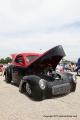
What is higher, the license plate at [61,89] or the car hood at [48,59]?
the car hood at [48,59]

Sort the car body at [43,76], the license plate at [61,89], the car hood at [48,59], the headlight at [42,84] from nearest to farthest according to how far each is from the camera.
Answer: the headlight at [42,84] < the car body at [43,76] < the license plate at [61,89] < the car hood at [48,59]

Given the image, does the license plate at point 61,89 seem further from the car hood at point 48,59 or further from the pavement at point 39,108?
the car hood at point 48,59

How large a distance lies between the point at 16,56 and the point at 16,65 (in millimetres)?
703

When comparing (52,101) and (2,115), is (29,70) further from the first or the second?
(2,115)

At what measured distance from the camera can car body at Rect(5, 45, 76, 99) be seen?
7.35 m

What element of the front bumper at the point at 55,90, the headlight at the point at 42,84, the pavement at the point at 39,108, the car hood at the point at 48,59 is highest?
the car hood at the point at 48,59

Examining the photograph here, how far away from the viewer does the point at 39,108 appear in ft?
20.9

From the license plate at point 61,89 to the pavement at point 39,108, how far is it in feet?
0.69

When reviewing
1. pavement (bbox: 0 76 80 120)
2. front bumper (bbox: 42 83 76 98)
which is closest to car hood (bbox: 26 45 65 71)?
front bumper (bbox: 42 83 76 98)

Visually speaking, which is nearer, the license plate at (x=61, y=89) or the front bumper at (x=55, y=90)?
the front bumper at (x=55, y=90)

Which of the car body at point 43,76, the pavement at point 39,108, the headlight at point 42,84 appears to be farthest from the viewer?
the car body at point 43,76

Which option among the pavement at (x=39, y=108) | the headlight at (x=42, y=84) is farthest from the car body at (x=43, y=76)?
Result: the pavement at (x=39, y=108)

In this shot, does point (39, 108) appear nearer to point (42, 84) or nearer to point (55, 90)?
point (42, 84)

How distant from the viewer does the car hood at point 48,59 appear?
8042 mm
